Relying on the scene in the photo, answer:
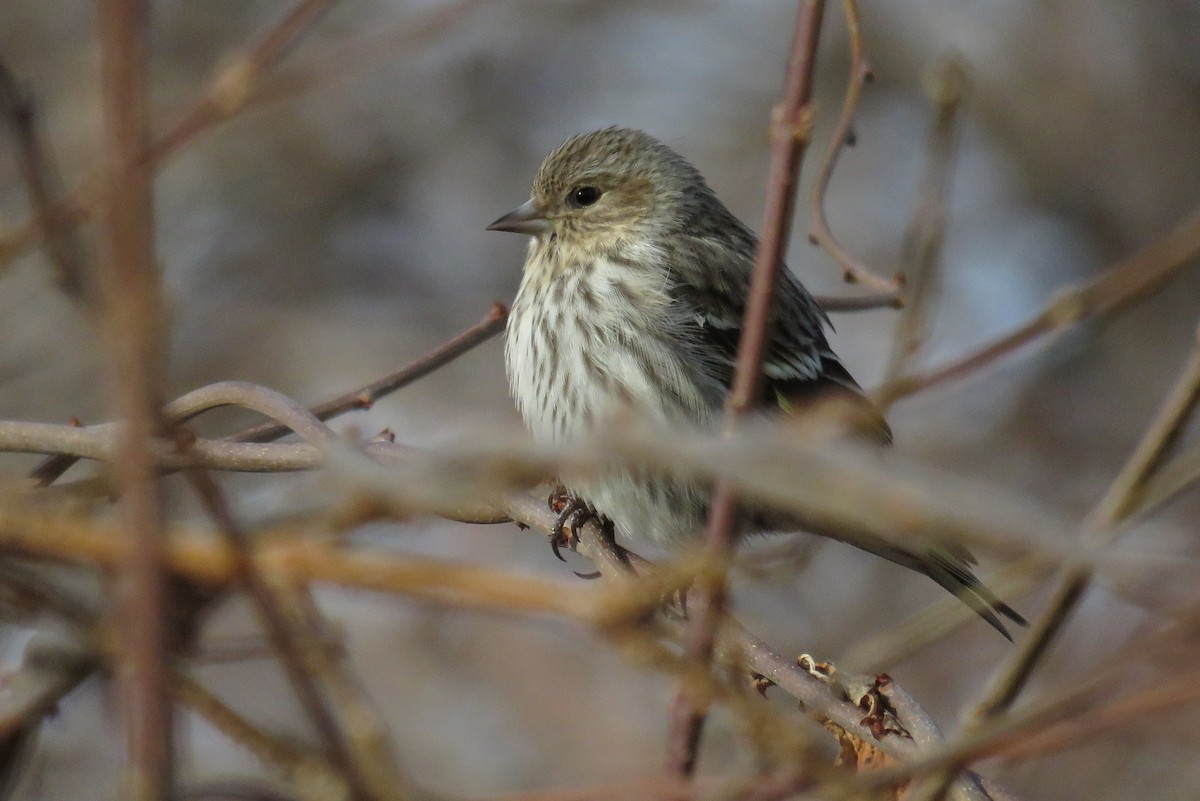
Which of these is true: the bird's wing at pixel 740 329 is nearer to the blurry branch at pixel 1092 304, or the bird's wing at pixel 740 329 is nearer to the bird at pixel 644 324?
the bird at pixel 644 324

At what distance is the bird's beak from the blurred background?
3.77 meters

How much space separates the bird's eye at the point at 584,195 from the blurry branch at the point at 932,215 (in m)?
2.24

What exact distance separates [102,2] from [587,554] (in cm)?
306

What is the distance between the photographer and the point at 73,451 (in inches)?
122

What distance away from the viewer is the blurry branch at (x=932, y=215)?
2.65 metres

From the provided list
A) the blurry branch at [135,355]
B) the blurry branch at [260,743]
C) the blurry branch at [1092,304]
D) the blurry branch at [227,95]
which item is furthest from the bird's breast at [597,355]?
the blurry branch at [135,355]

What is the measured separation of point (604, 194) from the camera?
5641 millimetres

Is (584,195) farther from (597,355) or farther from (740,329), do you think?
(597,355)

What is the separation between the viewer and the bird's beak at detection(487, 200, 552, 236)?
5.55m

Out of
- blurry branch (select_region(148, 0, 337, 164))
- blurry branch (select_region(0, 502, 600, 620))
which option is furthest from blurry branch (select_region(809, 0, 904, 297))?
blurry branch (select_region(0, 502, 600, 620))

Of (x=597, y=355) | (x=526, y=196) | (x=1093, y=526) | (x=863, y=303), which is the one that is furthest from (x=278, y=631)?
(x=526, y=196)

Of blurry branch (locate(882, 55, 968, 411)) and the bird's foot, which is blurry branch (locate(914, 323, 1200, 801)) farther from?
the bird's foot

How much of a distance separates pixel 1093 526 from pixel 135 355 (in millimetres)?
1140

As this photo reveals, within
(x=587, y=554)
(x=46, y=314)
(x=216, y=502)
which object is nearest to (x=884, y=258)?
(x=46, y=314)
